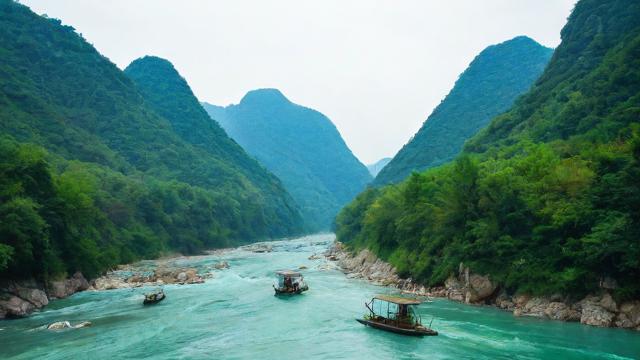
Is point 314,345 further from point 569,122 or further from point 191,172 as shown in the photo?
point 191,172

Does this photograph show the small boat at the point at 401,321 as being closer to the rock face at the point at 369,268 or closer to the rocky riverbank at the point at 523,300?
the rocky riverbank at the point at 523,300

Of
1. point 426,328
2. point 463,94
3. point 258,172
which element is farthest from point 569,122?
point 258,172

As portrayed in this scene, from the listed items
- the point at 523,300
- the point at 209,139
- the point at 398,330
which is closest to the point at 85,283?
the point at 398,330

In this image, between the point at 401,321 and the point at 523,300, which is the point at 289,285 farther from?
the point at 523,300

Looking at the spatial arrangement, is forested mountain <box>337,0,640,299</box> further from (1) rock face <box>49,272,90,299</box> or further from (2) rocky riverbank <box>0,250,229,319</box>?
(1) rock face <box>49,272,90,299</box>

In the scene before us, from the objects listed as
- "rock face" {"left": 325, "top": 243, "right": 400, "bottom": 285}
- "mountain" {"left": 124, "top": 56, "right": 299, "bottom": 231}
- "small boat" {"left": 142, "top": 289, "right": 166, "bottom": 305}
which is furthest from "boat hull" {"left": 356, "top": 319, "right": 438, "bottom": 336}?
"mountain" {"left": 124, "top": 56, "right": 299, "bottom": 231}

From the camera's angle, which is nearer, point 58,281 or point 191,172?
point 58,281
